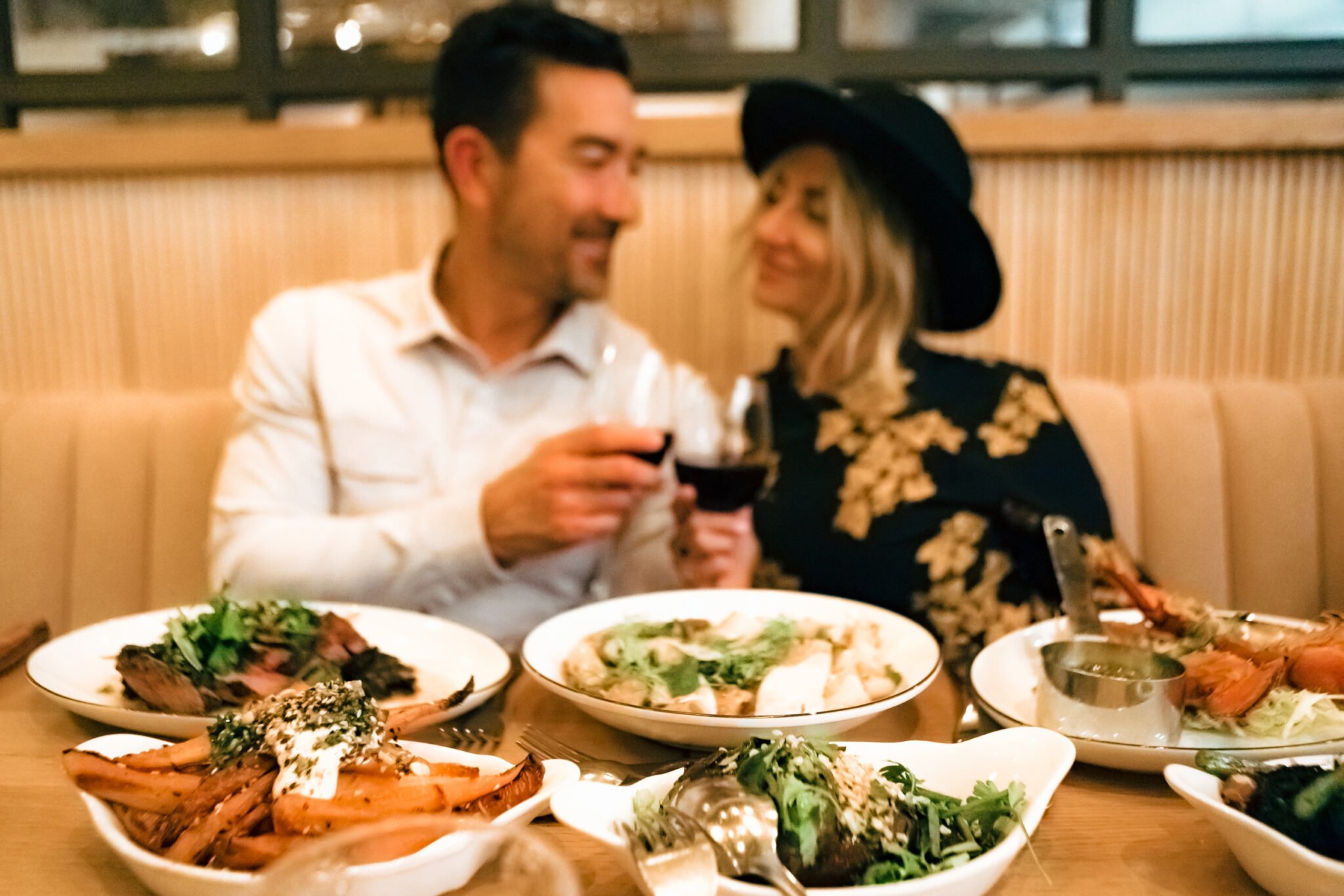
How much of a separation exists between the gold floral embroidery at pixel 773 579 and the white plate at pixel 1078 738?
60 cm

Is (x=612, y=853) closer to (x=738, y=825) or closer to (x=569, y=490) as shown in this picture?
(x=738, y=825)

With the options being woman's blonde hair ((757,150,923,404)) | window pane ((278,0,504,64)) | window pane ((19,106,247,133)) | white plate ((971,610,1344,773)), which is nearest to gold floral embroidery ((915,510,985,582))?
woman's blonde hair ((757,150,923,404))

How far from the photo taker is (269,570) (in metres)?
1.59

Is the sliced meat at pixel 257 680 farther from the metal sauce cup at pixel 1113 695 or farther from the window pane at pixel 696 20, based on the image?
the window pane at pixel 696 20

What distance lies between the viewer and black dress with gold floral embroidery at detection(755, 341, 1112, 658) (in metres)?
1.69

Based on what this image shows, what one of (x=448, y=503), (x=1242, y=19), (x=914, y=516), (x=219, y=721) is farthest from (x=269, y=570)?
(x=1242, y=19)

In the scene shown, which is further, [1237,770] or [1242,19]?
[1242,19]

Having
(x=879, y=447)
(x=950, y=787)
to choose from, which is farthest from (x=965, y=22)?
(x=950, y=787)

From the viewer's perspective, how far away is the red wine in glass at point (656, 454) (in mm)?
1331

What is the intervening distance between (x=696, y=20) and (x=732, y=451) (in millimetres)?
1462

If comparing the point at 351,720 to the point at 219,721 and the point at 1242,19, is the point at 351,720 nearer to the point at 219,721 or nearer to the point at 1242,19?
the point at 219,721

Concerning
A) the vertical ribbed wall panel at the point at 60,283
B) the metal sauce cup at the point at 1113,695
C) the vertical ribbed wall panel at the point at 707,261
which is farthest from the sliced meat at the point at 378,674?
the vertical ribbed wall panel at the point at 60,283

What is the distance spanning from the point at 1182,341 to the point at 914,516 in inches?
39.0

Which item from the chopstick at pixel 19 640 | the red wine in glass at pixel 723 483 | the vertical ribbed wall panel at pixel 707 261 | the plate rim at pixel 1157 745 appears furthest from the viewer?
the vertical ribbed wall panel at pixel 707 261
